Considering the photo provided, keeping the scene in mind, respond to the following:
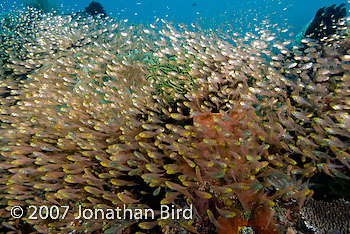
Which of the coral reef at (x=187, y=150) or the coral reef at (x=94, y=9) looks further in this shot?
the coral reef at (x=94, y=9)

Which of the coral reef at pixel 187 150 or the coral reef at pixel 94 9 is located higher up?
the coral reef at pixel 94 9

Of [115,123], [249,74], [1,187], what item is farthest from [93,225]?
[249,74]

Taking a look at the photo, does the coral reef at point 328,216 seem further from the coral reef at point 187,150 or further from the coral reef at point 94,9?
the coral reef at point 94,9

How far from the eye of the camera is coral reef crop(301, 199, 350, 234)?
276cm

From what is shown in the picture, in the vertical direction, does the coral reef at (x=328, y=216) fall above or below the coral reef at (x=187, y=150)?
below

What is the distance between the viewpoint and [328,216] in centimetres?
287

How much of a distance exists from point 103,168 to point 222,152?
2037 millimetres

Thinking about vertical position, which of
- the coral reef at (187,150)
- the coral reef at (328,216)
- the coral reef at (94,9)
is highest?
the coral reef at (94,9)

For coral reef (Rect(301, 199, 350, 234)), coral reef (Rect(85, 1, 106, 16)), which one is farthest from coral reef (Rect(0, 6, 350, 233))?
coral reef (Rect(85, 1, 106, 16))

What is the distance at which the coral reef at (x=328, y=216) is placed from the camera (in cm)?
276

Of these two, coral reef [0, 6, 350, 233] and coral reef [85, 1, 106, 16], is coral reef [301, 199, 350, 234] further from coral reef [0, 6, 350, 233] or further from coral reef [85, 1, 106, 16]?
coral reef [85, 1, 106, 16]

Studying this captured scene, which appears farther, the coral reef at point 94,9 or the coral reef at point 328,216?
the coral reef at point 94,9

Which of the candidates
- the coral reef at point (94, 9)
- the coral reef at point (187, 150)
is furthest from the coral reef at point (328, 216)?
the coral reef at point (94, 9)

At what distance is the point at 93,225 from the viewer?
2.93 meters
